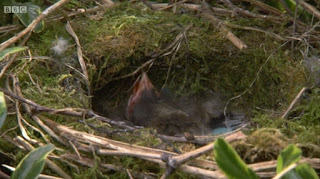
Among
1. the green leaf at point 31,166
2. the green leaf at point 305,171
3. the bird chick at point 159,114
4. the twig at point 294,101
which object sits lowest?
the bird chick at point 159,114

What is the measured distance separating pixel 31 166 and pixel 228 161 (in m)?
0.46

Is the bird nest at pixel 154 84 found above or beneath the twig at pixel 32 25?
beneath

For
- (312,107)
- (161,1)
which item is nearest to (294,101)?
(312,107)

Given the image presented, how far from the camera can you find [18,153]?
1.34m

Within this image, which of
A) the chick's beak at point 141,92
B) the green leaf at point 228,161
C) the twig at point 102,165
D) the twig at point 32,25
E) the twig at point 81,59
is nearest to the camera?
the green leaf at point 228,161

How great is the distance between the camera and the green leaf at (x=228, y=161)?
3.28 feet

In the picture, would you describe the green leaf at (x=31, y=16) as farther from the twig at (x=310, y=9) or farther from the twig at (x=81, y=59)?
the twig at (x=310, y=9)

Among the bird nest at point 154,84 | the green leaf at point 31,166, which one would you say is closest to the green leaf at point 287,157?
the bird nest at point 154,84

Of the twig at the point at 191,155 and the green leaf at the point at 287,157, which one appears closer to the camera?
the green leaf at the point at 287,157

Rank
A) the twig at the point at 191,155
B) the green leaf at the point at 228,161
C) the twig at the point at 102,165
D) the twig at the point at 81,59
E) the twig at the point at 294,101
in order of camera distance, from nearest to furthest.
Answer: the green leaf at the point at 228,161, the twig at the point at 191,155, the twig at the point at 102,165, the twig at the point at 294,101, the twig at the point at 81,59

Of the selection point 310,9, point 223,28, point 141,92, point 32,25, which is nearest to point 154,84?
point 141,92

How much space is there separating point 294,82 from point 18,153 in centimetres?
93

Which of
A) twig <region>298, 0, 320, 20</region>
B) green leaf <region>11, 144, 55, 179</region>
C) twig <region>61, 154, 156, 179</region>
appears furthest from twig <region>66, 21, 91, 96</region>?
twig <region>298, 0, 320, 20</region>

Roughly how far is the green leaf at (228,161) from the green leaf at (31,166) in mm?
415
